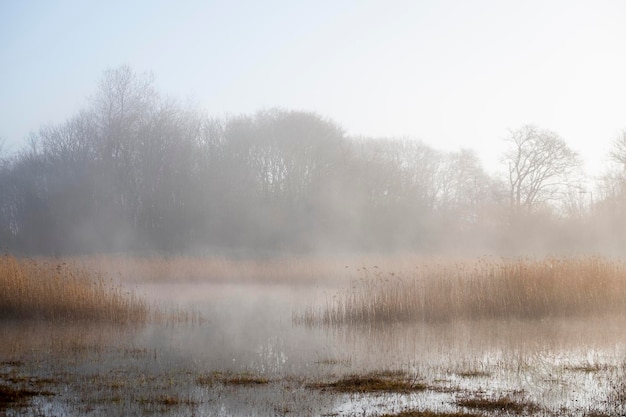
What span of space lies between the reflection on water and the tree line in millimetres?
18138

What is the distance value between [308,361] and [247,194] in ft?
82.1

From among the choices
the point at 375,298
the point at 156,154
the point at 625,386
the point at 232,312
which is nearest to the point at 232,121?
the point at 156,154

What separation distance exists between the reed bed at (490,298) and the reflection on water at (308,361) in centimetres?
51

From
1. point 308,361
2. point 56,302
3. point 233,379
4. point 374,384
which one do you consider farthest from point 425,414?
point 56,302

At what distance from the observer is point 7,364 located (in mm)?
9117

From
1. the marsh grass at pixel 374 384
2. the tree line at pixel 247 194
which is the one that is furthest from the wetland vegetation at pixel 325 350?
the tree line at pixel 247 194

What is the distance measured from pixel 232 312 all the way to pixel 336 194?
18.2 metres

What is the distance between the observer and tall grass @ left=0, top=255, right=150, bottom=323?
13.9 m

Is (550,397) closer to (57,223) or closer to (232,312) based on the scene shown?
(232,312)

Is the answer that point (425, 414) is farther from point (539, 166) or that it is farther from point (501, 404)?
point (539, 166)

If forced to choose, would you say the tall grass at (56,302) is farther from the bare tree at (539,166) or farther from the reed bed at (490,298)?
the bare tree at (539,166)

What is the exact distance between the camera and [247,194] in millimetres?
34312

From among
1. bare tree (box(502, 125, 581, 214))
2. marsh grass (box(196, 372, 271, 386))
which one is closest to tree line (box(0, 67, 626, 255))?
bare tree (box(502, 125, 581, 214))

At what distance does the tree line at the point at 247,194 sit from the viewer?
32.8 metres
